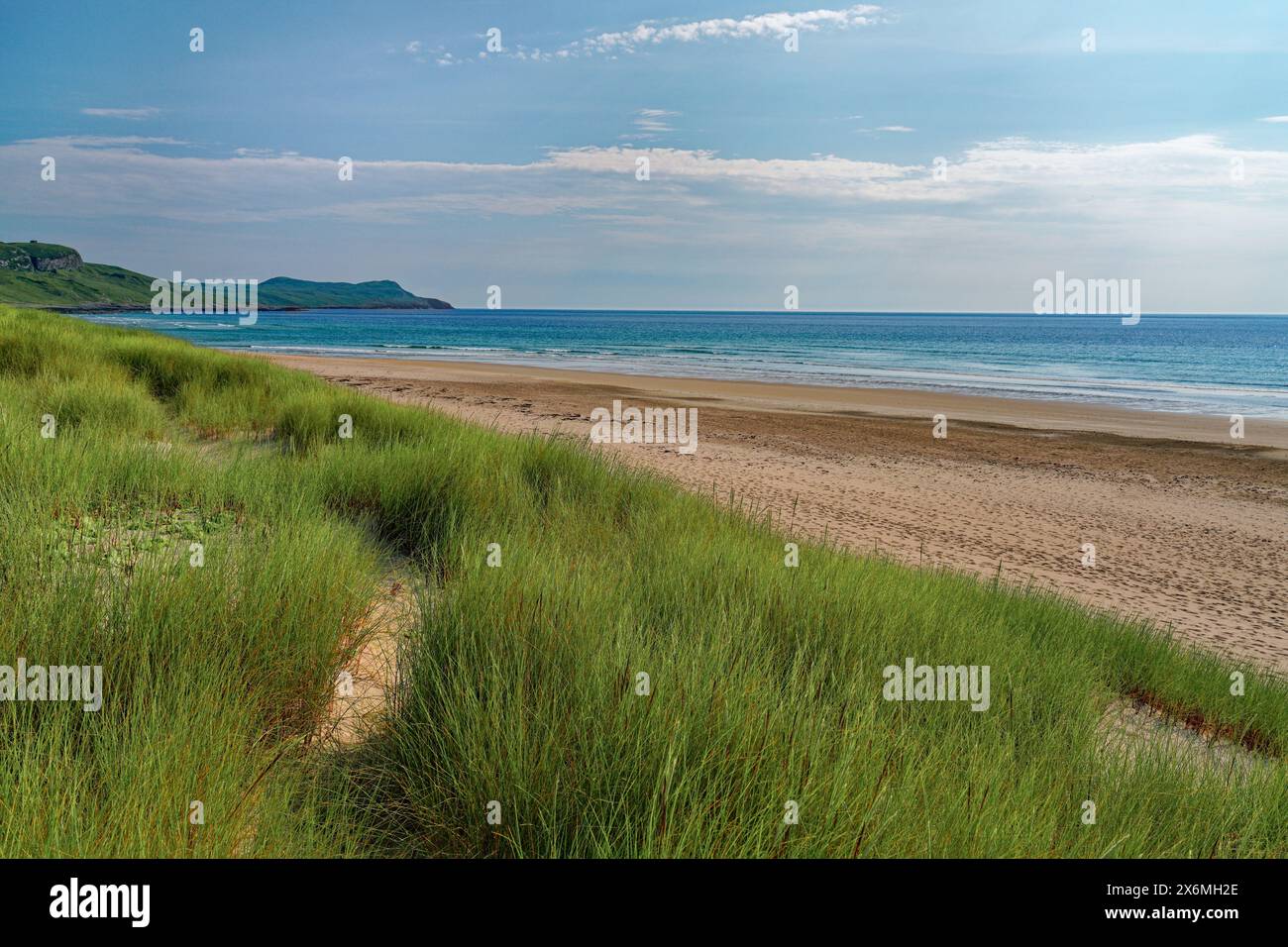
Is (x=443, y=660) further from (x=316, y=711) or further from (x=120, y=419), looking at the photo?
(x=120, y=419)

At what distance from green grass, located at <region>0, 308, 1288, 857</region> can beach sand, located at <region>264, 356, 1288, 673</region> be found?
315 cm

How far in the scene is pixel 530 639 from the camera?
9.97 ft

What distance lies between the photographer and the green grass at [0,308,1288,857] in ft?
7.07

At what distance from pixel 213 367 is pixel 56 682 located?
11.8m

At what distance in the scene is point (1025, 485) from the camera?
13039 millimetres

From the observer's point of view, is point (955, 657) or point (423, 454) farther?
point (423, 454)

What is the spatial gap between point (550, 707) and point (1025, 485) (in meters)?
12.6

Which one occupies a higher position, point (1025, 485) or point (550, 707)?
point (550, 707)

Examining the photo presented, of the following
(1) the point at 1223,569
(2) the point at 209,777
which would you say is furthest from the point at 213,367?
(1) the point at 1223,569
